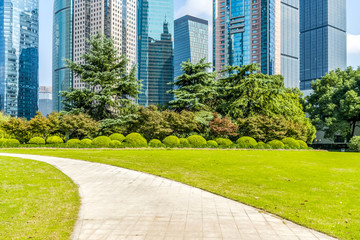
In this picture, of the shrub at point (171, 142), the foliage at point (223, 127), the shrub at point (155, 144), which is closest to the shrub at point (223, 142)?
the foliage at point (223, 127)

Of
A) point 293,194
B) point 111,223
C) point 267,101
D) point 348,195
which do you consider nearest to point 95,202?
point 111,223

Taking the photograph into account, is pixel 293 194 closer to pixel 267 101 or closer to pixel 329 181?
pixel 329 181

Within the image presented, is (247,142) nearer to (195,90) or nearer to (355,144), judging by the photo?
(195,90)

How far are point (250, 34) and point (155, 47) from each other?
188ft

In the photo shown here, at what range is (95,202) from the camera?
654 centimetres

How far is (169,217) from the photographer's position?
214 inches

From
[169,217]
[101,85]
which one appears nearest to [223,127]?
[101,85]

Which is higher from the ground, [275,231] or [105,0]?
[105,0]

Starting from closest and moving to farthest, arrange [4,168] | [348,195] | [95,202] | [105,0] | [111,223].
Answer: [111,223], [95,202], [348,195], [4,168], [105,0]

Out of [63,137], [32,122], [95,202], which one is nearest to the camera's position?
[95,202]

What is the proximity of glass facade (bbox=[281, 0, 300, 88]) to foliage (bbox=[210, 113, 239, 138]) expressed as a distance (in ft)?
460

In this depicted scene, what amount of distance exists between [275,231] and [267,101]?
27741 mm

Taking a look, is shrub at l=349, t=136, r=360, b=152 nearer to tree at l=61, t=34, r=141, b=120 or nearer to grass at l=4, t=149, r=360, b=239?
grass at l=4, t=149, r=360, b=239

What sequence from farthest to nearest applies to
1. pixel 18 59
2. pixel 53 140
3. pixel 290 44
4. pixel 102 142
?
1. pixel 290 44
2. pixel 18 59
3. pixel 53 140
4. pixel 102 142
